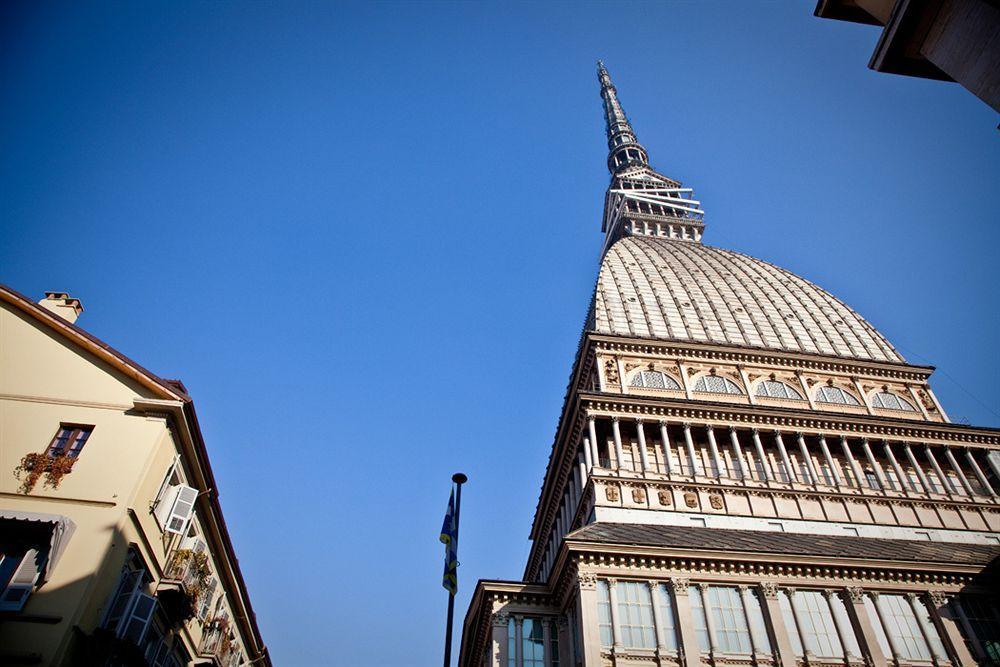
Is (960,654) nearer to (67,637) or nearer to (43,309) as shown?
(67,637)

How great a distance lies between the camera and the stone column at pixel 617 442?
34713mm

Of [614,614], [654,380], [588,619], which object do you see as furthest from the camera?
[654,380]

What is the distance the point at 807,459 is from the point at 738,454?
4.13 metres

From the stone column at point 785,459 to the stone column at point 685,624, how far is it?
37.9 feet

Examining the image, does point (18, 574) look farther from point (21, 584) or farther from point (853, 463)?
point (853, 463)

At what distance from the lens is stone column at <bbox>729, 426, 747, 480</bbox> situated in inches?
1384

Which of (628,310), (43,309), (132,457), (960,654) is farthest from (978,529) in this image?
(43,309)

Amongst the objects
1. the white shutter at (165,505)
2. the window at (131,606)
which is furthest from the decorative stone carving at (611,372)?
the window at (131,606)

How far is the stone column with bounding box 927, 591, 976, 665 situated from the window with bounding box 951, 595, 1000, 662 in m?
0.51

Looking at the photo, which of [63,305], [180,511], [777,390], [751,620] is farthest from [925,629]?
[63,305]

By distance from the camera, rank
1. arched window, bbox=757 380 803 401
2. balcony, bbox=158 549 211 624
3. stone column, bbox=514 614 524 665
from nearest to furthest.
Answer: balcony, bbox=158 549 211 624 → stone column, bbox=514 614 524 665 → arched window, bbox=757 380 803 401

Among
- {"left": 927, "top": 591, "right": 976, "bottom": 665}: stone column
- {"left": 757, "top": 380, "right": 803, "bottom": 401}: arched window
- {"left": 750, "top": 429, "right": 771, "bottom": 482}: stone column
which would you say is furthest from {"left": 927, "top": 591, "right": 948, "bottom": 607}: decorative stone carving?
{"left": 757, "top": 380, "right": 803, "bottom": 401}: arched window

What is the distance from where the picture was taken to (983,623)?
28062 mm

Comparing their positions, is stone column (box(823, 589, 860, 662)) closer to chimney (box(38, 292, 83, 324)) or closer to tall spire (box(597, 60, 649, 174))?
chimney (box(38, 292, 83, 324))
